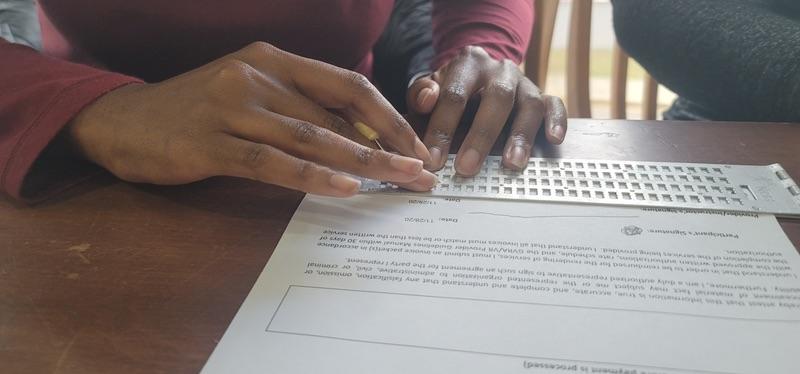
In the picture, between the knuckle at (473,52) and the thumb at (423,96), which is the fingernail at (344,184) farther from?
the knuckle at (473,52)

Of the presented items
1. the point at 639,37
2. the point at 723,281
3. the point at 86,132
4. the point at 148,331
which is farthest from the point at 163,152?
the point at 639,37

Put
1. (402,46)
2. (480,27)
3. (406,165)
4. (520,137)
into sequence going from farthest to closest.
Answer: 1. (402,46)
2. (480,27)
3. (520,137)
4. (406,165)

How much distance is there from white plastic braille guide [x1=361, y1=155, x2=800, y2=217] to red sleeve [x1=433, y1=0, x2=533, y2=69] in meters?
0.29

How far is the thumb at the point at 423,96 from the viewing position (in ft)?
1.93

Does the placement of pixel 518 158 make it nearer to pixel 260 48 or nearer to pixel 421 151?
pixel 421 151

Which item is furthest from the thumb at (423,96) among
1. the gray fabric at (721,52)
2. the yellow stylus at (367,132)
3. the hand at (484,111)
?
the gray fabric at (721,52)

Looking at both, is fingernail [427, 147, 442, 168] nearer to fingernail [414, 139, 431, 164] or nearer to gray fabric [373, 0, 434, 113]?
fingernail [414, 139, 431, 164]

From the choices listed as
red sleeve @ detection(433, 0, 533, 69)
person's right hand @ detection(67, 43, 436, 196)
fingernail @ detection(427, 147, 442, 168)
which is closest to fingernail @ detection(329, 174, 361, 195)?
person's right hand @ detection(67, 43, 436, 196)

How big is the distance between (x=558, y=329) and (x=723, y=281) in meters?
0.12

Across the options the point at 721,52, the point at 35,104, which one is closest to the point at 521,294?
the point at 35,104

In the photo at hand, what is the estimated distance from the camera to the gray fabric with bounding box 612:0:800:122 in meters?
0.67

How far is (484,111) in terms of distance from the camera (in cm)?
56

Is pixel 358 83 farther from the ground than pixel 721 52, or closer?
farther from the ground

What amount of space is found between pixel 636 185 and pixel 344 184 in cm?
25
